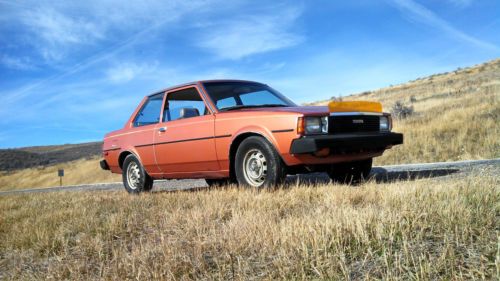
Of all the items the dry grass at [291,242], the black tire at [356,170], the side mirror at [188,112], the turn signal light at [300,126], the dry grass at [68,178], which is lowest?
the dry grass at [68,178]

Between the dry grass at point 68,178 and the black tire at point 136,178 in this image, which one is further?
the dry grass at point 68,178

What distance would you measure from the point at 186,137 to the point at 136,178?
1.81 meters

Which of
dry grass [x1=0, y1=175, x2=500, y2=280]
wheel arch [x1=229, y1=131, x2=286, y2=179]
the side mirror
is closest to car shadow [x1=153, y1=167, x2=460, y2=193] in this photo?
wheel arch [x1=229, y1=131, x2=286, y2=179]

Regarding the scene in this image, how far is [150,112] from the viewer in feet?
23.5

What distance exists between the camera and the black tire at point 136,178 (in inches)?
281

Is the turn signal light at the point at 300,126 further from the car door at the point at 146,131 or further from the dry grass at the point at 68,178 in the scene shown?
the dry grass at the point at 68,178

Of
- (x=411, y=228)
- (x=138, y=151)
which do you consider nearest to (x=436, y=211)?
(x=411, y=228)

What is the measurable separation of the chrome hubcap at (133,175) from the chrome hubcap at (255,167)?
270cm

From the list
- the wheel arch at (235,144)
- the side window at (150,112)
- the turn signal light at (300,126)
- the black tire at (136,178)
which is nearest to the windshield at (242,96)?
the wheel arch at (235,144)

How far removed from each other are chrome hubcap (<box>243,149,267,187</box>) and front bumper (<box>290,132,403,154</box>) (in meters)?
0.55

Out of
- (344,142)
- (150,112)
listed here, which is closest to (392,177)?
→ (344,142)

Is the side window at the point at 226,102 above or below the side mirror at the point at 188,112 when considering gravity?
above

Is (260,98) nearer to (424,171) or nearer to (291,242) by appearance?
(424,171)

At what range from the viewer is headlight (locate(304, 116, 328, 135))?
477 cm
